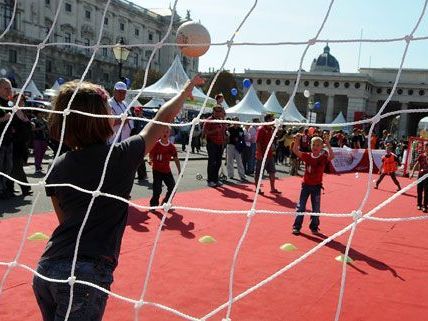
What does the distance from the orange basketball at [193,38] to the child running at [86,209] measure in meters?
1.42

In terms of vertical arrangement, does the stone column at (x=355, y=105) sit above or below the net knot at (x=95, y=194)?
above

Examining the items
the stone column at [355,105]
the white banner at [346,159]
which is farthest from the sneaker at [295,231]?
the stone column at [355,105]

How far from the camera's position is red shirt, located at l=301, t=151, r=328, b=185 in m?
5.54

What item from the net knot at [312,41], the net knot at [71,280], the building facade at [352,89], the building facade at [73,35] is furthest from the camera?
the building facade at [73,35]

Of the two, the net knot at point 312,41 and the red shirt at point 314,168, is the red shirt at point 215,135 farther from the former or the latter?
the net knot at point 312,41

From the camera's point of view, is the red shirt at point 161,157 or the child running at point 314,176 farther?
the red shirt at point 161,157

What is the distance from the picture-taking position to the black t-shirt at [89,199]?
5.90 ft

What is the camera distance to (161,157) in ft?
20.9

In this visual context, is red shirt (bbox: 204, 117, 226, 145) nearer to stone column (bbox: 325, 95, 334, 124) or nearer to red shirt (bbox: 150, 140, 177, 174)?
red shirt (bbox: 150, 140, 177, 174)

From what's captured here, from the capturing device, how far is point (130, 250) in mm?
4289

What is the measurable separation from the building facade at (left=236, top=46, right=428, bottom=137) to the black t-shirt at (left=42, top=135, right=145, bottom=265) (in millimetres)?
34728

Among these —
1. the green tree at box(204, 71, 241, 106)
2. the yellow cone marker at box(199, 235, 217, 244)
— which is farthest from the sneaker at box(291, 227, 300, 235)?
the green tree at box(204, 71, 241, 106)

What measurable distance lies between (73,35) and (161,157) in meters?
45.4

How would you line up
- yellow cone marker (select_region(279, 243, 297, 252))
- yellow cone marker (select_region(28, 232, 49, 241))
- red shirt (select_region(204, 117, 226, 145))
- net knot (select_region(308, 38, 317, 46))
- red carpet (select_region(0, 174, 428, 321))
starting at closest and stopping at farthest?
1. net knot (select_region(308, 38, 317, 46))
2. red carpet (select_region(0, 174, 428, 321))
3. yellow cone marker (select_region(28, 232, 49, 241))
4. yellow cone marker (select_region(279, 243, 297, 252))
5. red shirt (select_region(204, 117, 226, 145))
